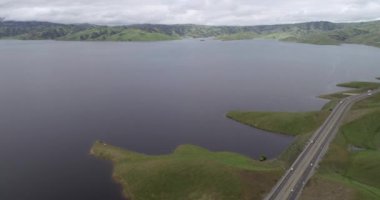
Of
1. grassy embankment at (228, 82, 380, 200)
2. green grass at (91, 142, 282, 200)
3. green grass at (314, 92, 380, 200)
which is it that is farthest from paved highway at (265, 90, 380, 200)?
green grass at (91, 142, 282, 200)

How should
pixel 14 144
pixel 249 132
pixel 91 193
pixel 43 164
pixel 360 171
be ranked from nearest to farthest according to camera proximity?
pixel 91 193
pixel 360 171
pixel 43 164
pixel 14 144
pixel 249 132

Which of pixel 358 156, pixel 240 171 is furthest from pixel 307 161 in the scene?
pixel 240 171

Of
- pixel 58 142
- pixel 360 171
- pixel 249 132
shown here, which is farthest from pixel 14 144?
pixel 360 171

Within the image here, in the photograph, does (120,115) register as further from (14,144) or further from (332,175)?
(332,175)

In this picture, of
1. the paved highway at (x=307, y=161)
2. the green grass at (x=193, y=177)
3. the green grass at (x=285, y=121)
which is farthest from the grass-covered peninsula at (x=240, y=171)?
the green grass at (x=285, y=121)

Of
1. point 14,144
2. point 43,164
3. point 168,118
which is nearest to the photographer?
point 43,164

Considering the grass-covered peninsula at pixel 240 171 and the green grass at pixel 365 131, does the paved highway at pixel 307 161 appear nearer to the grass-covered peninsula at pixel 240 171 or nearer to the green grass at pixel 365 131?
the grass-covered peninsula at pixel 240 171

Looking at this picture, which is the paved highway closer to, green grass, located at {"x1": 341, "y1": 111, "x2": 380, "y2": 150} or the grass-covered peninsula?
the grass-covered peninsula

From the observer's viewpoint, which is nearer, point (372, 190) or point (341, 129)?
point (372, 190)
